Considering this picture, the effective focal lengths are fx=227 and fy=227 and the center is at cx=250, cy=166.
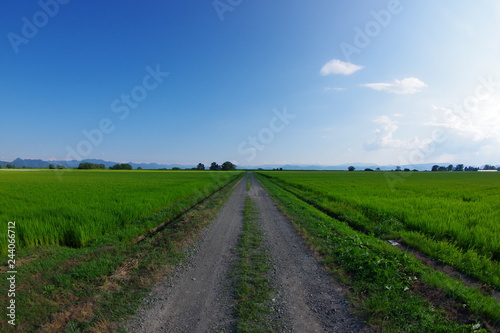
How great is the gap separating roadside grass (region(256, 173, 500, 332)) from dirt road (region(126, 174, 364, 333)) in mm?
411

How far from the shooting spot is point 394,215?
36.6 ft

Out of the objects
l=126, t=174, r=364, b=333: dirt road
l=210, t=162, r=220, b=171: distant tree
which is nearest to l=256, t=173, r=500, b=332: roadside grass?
l=126, t=174, r=364, b=333: dirt road

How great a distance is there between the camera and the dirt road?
354cm

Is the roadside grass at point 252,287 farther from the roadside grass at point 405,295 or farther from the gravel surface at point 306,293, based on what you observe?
the roadside grass at point 405,295

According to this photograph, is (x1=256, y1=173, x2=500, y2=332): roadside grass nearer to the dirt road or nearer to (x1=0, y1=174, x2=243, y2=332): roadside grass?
the dirt road

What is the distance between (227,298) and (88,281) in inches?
128

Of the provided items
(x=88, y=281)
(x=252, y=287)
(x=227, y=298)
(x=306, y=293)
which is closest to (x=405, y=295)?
(x=306, y=293)

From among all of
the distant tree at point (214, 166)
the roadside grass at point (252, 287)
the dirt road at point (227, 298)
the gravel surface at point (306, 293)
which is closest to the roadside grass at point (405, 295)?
the gravel surface at point (306, 293)

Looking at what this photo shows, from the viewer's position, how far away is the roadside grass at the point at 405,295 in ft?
12.1

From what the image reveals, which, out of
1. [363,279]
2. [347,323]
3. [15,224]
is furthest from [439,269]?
[15,224]

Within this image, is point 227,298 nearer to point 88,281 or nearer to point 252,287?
point 252,287

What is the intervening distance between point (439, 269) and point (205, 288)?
6.08 m

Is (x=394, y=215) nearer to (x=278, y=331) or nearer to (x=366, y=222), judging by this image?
(x=366, y=222)

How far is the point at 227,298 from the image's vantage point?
4.25 metres
